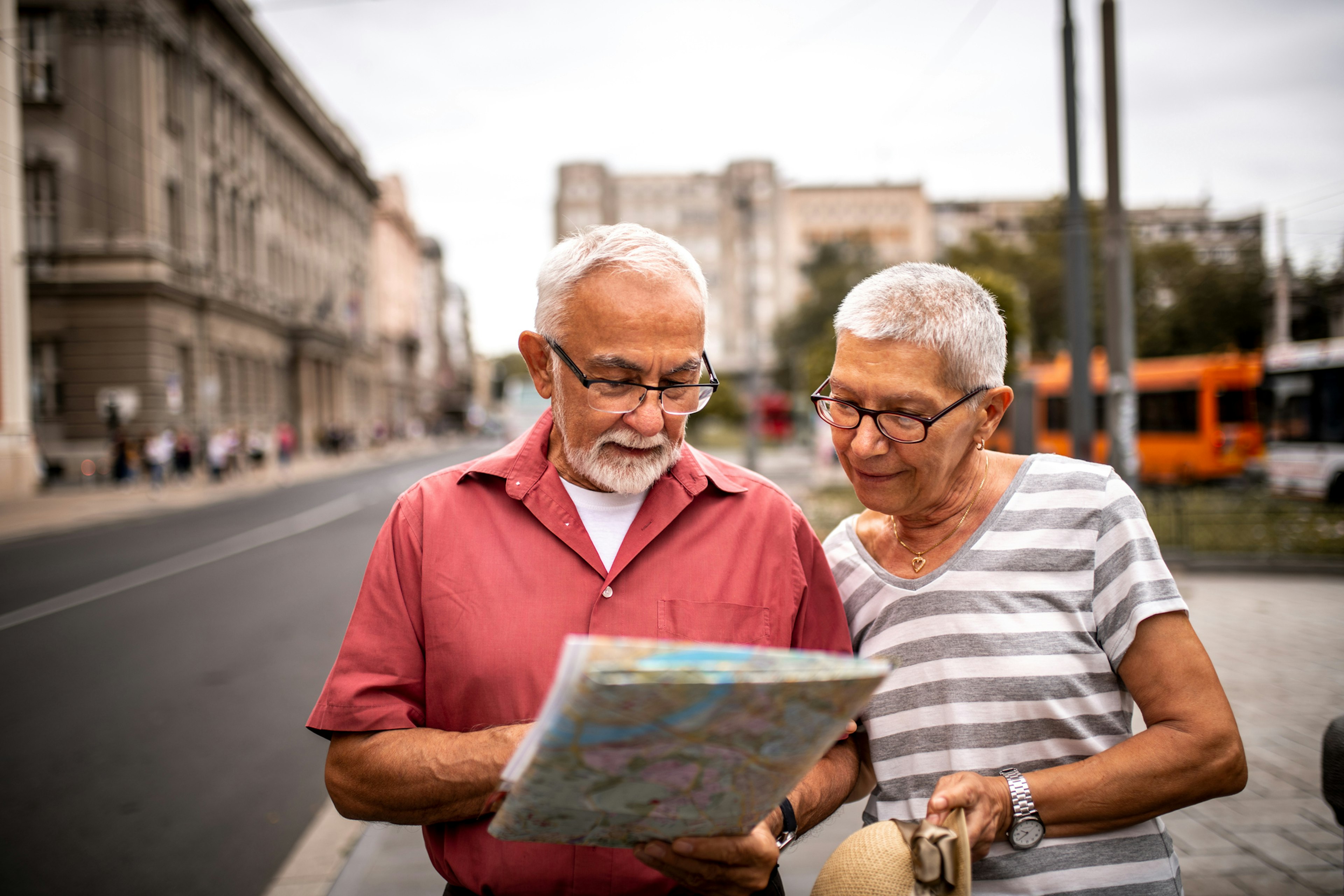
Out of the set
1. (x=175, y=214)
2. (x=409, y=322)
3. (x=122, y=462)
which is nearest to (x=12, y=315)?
(x=122, y=462)

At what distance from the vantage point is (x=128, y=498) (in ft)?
80.3

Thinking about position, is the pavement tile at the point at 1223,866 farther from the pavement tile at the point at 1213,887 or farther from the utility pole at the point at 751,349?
the utility pole at the point at 751,349

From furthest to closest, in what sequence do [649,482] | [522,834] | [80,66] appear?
[80,66]
[649,482]
[522,834]

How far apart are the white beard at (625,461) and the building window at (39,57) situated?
34518 mm

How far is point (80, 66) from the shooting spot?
95.3 feet

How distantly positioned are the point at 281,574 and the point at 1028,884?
11.6 m

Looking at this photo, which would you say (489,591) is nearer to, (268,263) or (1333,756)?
(1333,756)

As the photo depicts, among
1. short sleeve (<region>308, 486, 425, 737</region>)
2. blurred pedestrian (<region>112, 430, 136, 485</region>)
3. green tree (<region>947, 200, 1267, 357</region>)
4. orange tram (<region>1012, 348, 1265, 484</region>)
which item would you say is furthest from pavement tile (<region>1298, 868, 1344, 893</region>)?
blurred pedestrian (<region>112, 430, 136, 485</region>)

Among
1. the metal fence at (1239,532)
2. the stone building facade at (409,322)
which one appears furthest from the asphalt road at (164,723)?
the stone building facade at (409,322)

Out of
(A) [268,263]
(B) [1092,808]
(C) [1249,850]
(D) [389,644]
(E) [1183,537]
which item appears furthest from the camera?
(A) [268,263]

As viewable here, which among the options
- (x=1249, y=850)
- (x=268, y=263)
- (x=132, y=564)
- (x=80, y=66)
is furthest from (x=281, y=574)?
(x=268, y=263)

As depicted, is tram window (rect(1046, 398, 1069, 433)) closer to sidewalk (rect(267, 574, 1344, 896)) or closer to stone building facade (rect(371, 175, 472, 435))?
sidewalk (rect(267, 574, 1344, 896))

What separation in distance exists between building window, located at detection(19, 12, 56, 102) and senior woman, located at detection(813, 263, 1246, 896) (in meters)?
34.9

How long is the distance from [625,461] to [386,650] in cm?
63
